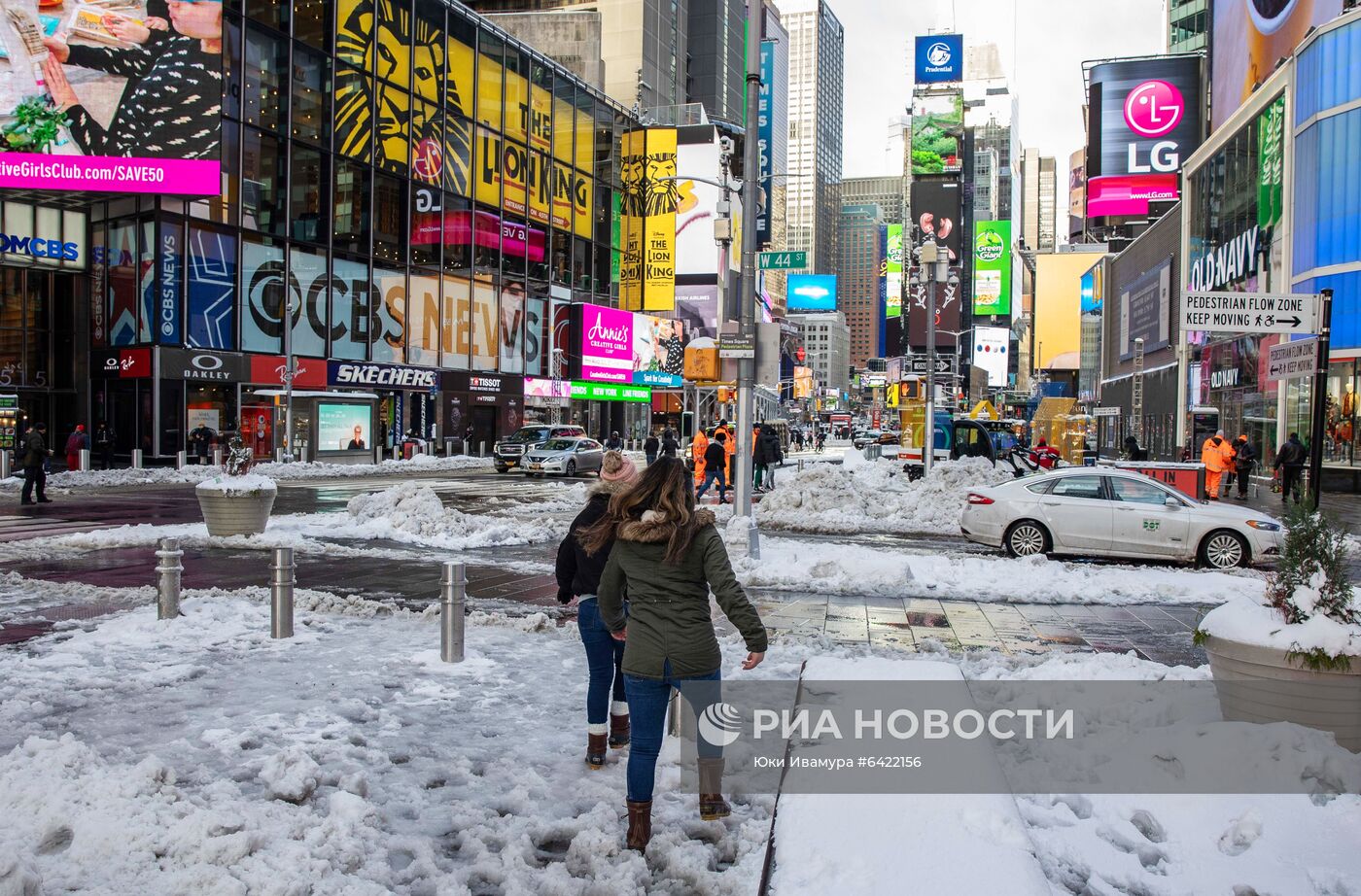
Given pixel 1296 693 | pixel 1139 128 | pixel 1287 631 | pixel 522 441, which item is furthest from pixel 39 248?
pixel 1139 128

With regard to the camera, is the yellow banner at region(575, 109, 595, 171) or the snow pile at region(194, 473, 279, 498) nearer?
the snow pile at region(194, 473, 279, 498)

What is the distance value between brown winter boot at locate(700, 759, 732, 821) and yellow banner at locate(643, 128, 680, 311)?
65.8 meters

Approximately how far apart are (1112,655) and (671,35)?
8832 centimetres

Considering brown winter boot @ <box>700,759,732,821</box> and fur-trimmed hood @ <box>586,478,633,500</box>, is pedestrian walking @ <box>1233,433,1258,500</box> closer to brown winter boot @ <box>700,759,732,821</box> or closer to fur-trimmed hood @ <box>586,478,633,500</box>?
fur-trimmed hood @ <box>586,478,633,500</box>

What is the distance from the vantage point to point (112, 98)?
35.5 m

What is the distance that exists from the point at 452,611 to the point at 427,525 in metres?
8.96

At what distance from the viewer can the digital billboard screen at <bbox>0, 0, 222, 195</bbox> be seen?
34.2m

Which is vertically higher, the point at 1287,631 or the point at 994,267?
the point at 994,267

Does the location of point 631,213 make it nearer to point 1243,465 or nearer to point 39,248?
point 39,248

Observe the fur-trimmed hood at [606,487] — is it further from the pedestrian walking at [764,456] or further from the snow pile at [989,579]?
the pedestrian walking at [764,456]

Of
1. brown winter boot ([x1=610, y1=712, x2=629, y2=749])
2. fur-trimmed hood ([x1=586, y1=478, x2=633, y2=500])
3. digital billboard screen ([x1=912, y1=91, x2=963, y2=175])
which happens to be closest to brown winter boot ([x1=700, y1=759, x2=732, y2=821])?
brown winter boot ([x1=610, y1=712, x2=629, y2=749])

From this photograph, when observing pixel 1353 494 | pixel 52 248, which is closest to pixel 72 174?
pixel 52 248

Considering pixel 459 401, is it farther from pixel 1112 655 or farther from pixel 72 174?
pixel 1112 655

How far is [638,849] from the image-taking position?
4488mm
